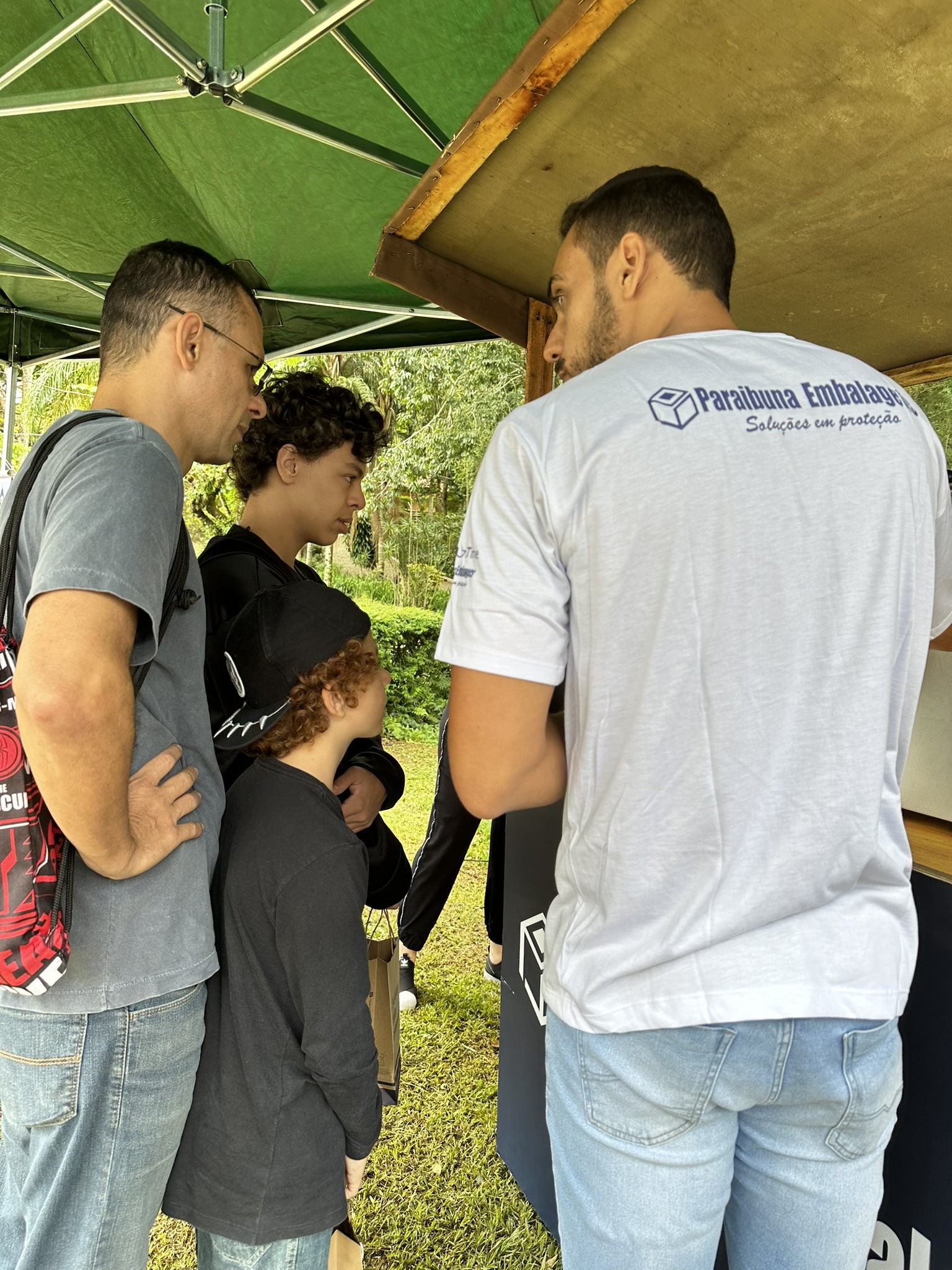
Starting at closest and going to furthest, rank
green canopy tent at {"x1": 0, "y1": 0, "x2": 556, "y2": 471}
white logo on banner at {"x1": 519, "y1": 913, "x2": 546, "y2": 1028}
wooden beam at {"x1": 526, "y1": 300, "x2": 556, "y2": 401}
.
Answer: white logo on banner at {"x1": 519, "y1": 913, "x2": 546, "y2": 1028}
green canopy tent at {"x1": 0, "y1": 0, "x2": 556, "y2": 471}
wooden beam at {"x1": 526, "y1": 300, "x2": 556, "y2": 401}

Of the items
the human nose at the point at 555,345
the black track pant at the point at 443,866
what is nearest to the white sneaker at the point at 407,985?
the black track pant at the point at 443,866

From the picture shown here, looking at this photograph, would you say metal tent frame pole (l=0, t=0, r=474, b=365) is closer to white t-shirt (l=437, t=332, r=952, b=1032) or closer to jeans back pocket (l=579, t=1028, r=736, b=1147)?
white t-shirt (l=437, t=332, r=952, b=1032)

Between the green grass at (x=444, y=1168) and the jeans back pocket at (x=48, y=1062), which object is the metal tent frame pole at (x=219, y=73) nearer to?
the jeans back pocket at (x=48, y=1062)

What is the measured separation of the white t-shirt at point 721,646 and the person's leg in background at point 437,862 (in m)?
2.19

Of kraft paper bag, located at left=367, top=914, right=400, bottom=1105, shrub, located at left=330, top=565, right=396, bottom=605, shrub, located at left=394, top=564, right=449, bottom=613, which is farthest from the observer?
shrub, located at left=330, top=565, right=396, bottom=605

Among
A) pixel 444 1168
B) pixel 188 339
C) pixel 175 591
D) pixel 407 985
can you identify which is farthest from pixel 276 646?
pixel 407 985

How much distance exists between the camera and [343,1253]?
1542 mm

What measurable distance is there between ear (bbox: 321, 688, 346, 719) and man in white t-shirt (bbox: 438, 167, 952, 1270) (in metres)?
0.53

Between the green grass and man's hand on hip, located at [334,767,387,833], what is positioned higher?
man's hand on hip, located at [334,767,387,833]

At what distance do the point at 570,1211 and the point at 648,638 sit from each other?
0.71 meters

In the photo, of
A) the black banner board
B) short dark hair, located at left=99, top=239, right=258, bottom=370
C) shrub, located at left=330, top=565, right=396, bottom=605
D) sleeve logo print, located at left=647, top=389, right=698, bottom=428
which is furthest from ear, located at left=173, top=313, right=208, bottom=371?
shrub, located at left=330, top=565, right=396, bottom=605

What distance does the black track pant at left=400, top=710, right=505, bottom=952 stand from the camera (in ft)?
10.8

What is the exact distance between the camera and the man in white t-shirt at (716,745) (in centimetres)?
96

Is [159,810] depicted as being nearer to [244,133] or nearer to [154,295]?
[154,295]
